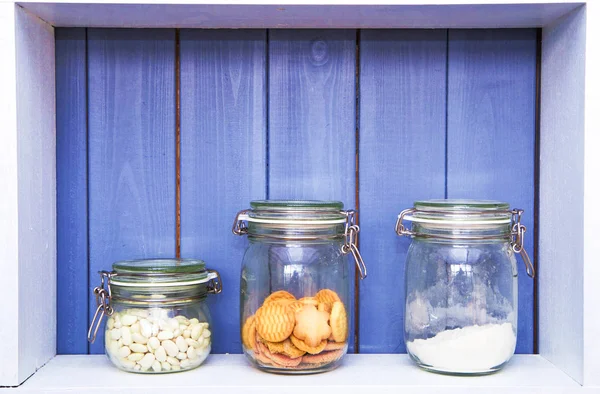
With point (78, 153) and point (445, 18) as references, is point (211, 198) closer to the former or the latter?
point (78, 153)

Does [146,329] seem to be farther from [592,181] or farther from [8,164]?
[592,181]

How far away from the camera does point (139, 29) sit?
103cm

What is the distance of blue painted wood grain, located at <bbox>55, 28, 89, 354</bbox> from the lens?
1.02m

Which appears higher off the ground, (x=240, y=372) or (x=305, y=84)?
(x=305, y=84)

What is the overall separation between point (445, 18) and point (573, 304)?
410 mm

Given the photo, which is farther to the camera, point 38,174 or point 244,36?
point 244,36

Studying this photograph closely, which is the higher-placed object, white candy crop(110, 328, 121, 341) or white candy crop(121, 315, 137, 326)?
white candy crop(121, 315, 137, 326)

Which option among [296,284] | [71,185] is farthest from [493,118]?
[71,185]

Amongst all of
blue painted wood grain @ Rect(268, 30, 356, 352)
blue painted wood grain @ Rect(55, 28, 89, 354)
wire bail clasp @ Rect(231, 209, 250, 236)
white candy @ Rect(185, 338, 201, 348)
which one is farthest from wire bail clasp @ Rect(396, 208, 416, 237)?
blue painted wood grain @ Rect(55, 28, 89, 354)

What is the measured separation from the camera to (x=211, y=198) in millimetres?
1030

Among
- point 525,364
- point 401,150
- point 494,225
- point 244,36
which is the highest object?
point 244,36

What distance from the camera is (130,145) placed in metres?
1.03

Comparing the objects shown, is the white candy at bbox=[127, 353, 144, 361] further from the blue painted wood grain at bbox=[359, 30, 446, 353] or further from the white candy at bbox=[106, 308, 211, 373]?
the blue painted wood grain at bbox=[359, 30, 446, 353]

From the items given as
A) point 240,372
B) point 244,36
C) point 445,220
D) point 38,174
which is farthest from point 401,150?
point 38,174
